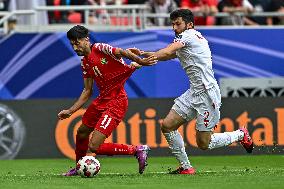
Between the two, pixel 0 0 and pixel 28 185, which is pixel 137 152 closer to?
pixel 28 185

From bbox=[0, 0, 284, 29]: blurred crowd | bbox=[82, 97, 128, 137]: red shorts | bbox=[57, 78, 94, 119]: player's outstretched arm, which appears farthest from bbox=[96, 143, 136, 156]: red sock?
bbox=[0, 0, 284, 29]: blurred crowd

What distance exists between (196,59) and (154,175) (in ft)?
5.79

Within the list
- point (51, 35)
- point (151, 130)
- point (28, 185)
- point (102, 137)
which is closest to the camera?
point (28, 185)

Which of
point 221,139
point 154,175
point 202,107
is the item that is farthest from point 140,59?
point 221,139

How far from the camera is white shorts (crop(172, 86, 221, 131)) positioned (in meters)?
14.5

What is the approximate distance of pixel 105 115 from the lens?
47.4 ft

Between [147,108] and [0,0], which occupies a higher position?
[0,0]

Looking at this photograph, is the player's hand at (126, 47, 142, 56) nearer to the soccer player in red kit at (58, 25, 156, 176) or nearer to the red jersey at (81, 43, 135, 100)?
the soccer player in red kit at (58, 25, 156, 176)

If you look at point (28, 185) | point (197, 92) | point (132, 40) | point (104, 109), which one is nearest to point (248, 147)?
point (197, 92)

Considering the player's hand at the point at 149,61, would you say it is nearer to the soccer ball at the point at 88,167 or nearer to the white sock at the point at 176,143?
the white sock at the point at 176,143

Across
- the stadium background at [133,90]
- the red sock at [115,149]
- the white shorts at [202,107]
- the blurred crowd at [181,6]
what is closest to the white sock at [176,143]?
the white shorts at [202,107]

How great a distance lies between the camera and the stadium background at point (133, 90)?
20.5m

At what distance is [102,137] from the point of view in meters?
14.3

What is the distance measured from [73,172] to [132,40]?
8463 millimetres
